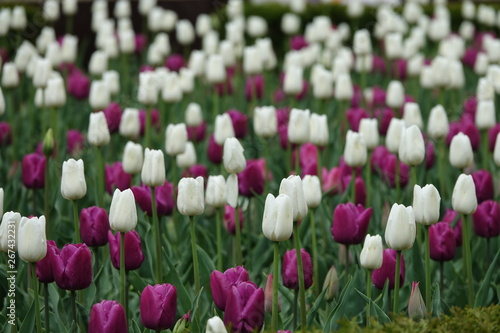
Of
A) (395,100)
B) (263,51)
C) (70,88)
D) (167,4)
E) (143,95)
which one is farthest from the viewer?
(167,4)

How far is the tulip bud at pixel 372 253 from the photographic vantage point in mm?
2973

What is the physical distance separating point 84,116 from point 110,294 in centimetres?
339

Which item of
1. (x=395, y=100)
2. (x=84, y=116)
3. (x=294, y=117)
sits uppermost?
(x=294, y=117)

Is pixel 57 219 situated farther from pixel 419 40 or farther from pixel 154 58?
pixel 419 40

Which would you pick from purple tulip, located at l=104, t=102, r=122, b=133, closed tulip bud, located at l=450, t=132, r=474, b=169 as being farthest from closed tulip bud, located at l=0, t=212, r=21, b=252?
purple tulip, located at l=104, t=102, r=122, b=133

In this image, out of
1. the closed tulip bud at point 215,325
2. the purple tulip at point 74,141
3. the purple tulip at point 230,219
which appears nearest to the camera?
the closed tulip bud at point 215,325

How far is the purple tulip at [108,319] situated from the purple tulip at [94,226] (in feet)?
2.19

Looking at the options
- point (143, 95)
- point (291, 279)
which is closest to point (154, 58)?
point (143, 95)

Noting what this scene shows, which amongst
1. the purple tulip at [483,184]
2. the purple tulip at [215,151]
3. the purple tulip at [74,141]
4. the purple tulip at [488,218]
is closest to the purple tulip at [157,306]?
the purple tulip at [488,218]

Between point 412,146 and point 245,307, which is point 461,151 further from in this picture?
point 245,307

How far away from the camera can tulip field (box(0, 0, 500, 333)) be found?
290cm

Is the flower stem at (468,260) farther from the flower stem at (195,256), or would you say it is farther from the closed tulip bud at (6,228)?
the closed tulip bud at (6,228)

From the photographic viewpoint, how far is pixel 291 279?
122 inches

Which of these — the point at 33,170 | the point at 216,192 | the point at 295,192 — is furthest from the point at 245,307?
the point at 33,170
